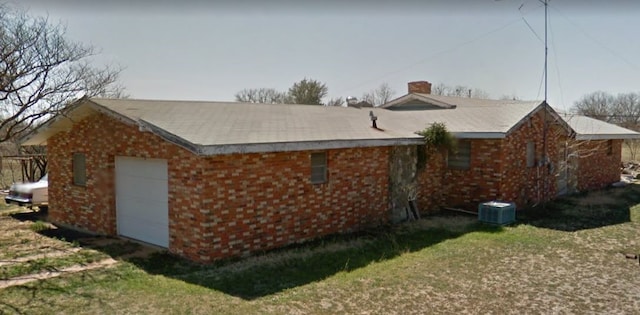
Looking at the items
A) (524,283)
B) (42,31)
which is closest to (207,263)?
(524,283)

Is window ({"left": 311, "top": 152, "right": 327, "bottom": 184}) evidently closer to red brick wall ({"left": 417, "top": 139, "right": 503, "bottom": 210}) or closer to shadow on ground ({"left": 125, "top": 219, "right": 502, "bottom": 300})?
→ shadow on ground ({"left": 125, "top": 219, "right": 502, "bottom": 300})

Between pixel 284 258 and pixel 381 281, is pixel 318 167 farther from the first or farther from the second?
pixel 381 281

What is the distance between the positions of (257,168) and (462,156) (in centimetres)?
747

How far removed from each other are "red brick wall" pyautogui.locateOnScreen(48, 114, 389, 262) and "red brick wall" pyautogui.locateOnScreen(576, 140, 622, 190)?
11439 mm

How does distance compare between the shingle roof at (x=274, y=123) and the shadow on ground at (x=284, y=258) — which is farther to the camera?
the shingle roof at (x=274, y=123)

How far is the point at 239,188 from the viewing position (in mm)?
8352

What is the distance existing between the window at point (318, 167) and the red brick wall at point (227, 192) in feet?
0.39

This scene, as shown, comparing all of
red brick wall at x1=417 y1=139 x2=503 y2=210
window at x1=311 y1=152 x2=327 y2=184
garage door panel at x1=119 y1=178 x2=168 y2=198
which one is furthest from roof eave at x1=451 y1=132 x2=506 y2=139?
garage door panel at x1=119 y1=178 x2=168 y2=198

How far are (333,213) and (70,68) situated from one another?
967 cm

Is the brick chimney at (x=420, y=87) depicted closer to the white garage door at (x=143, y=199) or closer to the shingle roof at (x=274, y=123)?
the shingle roof at (x=274, y=123)

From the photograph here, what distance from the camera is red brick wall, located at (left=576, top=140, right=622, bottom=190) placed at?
18609mm

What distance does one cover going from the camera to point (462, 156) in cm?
1368

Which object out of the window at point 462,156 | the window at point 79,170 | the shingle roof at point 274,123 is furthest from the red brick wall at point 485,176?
the window at point 79,170

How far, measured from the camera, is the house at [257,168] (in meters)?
8.20
